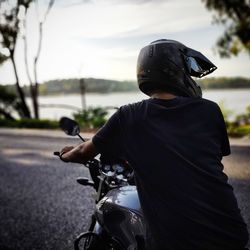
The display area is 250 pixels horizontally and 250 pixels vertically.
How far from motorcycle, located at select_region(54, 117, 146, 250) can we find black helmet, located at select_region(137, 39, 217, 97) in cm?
54

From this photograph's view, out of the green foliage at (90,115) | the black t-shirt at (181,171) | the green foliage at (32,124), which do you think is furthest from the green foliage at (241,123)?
the black t-shirt at (181,171)

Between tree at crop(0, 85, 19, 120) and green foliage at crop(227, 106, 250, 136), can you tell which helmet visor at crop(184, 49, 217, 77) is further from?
tree at crop(0, 85, 19, 120)

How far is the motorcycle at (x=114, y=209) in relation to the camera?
2113 mm

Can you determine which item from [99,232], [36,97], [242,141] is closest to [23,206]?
[99,232]

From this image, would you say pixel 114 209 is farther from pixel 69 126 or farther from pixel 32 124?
pixel 32 124

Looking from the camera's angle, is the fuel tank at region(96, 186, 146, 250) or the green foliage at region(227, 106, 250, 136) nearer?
the fuel tank at region(96, 186, 146, 250)

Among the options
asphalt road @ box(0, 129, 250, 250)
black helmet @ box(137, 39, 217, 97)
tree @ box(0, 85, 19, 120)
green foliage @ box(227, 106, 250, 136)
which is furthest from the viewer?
tree @ box(0, 85, 19, 120)

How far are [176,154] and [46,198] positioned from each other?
4968mm

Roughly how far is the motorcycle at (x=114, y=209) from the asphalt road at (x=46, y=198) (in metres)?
0.28

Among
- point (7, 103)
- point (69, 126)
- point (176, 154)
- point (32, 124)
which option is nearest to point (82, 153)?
point (69, 126)

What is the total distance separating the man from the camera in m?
1.75

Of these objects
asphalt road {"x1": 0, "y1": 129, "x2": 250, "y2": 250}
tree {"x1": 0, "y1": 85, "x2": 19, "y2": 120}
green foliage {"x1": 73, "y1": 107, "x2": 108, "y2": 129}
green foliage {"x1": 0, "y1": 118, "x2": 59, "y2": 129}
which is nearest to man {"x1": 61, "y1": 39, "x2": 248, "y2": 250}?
asphalt road {"x1": 0, "y1": 129, "x2": 250, "y2": 250}

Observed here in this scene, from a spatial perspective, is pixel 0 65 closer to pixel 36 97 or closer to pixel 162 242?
pixel 36 97

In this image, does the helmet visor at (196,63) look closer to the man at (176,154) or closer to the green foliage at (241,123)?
the man at (176,154)
